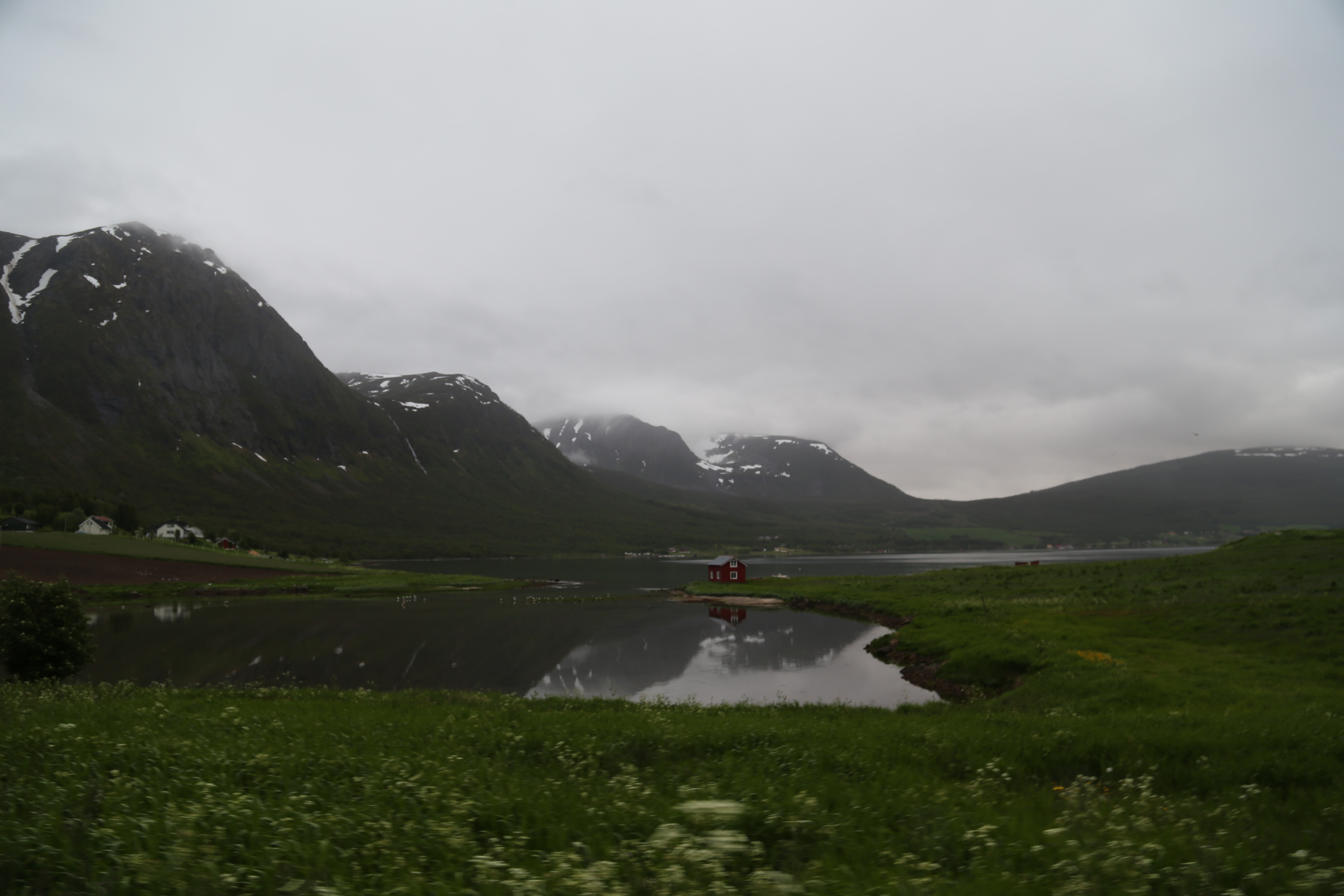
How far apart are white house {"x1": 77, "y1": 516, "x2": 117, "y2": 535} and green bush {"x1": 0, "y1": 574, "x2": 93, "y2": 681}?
12060cm

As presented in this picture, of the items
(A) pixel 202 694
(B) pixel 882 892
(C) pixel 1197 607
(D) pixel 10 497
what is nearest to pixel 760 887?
(B) pixel 882 892

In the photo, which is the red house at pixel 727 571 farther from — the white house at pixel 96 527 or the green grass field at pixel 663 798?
the white house at pixel 96 527

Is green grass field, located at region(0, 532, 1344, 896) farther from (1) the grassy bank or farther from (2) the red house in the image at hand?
(2) the red house

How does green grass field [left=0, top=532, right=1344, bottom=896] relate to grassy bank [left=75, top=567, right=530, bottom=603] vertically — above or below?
above

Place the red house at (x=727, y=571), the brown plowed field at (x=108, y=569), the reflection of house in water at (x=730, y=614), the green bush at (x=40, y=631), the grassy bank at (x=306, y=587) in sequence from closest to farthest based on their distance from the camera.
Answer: the green bush at (x=40, y=631) → the reflection of house in water at (x=730, y=614) → the brown plowed field at (x=108, y=569) → the grassy bank at (x=306, y=587) → the red house at (x=727, y=571)

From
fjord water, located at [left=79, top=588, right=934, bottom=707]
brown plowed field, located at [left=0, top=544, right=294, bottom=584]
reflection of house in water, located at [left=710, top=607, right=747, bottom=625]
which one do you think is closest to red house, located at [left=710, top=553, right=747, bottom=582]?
reflection of house in water, located at [left=710, top=607, right=747, bottom=625]

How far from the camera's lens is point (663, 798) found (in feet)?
28.8

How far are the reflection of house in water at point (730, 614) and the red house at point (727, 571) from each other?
2644 centimetres

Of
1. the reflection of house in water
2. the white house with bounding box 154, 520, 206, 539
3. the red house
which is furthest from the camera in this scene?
the white house with bounding box 154, 520, 206, 539

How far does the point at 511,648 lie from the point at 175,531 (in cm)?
14677

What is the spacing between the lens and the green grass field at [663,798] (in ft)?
19.1

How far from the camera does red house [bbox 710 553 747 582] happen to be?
108m

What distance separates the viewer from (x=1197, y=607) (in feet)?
133

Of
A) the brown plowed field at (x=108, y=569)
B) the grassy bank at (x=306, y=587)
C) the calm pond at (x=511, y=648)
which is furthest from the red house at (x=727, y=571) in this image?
the brown plowed field at (x=108, y=569)
